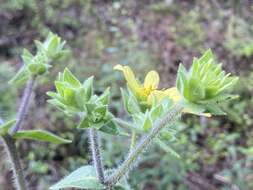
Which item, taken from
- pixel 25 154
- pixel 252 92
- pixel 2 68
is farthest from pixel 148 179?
pixel 2 68

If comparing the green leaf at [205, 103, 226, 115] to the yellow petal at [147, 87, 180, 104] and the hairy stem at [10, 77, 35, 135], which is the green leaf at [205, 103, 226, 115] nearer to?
the yellow petal at [147, 87, 180, 104]

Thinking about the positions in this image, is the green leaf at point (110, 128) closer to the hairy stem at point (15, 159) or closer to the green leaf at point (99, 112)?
the green leaf at point (99, 112)

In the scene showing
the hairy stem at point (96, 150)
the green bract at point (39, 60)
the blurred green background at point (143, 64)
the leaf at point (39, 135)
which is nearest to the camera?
the hairy stem at point (96, 150)

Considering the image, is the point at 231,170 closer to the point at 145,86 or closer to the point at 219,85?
the point at 145,86

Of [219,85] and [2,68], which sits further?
[2,68]

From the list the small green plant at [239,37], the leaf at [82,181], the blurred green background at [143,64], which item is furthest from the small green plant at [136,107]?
the small green plant at [239,37]
